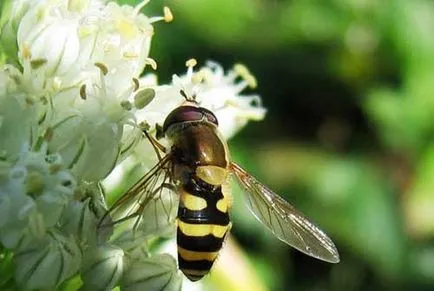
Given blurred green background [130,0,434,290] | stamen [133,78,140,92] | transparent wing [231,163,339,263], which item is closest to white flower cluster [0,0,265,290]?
stamen [133,78,140,92]

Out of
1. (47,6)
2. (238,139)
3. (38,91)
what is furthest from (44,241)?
(238,139)

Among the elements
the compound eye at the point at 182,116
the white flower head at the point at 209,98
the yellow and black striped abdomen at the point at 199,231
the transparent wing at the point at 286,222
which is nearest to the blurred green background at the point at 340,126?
the white flower head at the point at 209,98

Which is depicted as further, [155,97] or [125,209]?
[155,97]

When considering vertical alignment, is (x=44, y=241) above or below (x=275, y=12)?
above

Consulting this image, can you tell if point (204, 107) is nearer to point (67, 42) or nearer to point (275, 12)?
point (67, 42)

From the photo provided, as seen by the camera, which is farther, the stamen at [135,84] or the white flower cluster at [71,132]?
the stamen at [135,84]

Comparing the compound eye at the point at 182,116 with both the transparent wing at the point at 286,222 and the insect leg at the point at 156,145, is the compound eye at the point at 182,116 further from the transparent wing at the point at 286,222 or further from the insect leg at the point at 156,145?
the transparent wing at the point at 286,222

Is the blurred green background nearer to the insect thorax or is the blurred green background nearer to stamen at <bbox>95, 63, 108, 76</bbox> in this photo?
the insect thorax
